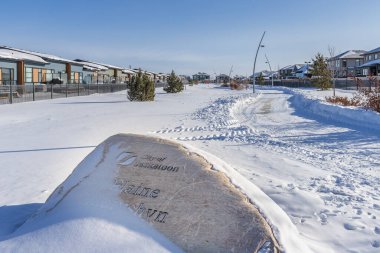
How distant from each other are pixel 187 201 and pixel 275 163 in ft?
14.0

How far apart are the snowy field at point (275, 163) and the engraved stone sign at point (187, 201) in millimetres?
203

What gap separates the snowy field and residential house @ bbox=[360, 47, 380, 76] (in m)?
59.1

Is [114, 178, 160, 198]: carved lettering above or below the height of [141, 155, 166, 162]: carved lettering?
below

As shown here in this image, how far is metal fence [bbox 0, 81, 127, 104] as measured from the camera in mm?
24587

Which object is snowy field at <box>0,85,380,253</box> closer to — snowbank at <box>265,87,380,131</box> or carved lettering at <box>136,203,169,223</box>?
snowbank at <box>265,87,380,131</box>

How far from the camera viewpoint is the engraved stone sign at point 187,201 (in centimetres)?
295

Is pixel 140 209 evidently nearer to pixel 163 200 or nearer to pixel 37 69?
pixel 163 200

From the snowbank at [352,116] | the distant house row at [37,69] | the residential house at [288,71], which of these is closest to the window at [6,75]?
the distant house row at [37,69]

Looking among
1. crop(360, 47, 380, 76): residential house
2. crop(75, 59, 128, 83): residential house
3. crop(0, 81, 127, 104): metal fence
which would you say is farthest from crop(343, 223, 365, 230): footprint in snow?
crop(360, 47, 380, 76): residential house

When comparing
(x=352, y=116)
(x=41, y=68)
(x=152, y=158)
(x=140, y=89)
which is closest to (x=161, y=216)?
(x=152, y=158)

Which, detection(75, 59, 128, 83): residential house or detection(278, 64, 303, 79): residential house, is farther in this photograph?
detection(278, 64, 303, 79): residential house

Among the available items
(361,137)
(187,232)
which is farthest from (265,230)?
(361,137)

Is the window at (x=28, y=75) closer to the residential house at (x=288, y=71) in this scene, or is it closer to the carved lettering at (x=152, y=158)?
the carved lettering at (x=152, y=158)

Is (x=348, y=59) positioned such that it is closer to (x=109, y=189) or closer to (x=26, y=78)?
(x=26, y=78)
